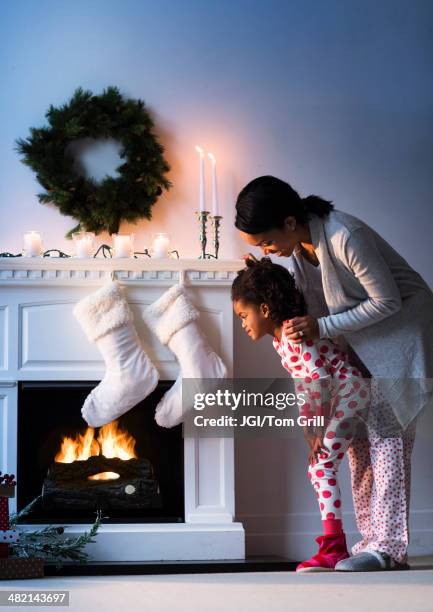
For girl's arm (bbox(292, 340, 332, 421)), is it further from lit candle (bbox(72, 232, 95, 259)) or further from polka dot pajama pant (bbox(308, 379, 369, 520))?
lit candle (bbox(72, 232, 95, 259))

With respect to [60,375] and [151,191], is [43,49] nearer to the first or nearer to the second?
[151,191]

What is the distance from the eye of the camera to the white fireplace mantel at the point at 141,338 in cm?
311

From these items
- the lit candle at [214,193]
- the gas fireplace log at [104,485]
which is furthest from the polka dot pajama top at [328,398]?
the lit candle at [214,193]

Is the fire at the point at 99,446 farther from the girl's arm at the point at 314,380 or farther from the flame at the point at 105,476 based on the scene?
the girl's arm at the point at 314,380

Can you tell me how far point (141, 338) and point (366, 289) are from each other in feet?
2.99

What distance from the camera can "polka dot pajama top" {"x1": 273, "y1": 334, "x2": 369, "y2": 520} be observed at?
2.63 meters

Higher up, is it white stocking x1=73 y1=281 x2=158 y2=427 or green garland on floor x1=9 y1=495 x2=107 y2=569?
white stocking x1=73 y1=281 x2=158 y2=427

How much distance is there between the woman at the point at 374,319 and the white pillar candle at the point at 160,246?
2.25 ft

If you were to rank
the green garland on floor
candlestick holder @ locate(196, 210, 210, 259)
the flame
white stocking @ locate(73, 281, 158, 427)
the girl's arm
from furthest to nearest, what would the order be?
candlestick holder @ locate(196, 210, 210, 259) < the flame < white stocking @ locate(73, 281, 158, 427) < the green garland on floor < the girl's arm

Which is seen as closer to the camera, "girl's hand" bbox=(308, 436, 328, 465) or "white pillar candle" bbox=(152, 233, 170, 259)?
"girl's hand" bbox=(308, 436, 328, 465)

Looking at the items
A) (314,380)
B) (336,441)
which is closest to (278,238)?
(314,380)

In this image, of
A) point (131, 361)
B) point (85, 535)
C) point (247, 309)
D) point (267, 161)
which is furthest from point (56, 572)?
point (267, 161)

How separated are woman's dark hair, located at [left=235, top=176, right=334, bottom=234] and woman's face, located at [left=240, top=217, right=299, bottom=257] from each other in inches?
0.6

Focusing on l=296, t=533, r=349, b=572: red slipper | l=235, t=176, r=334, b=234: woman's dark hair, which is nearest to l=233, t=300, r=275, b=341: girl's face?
l=235, t=176, r=334, b=234: woman's dark hair
